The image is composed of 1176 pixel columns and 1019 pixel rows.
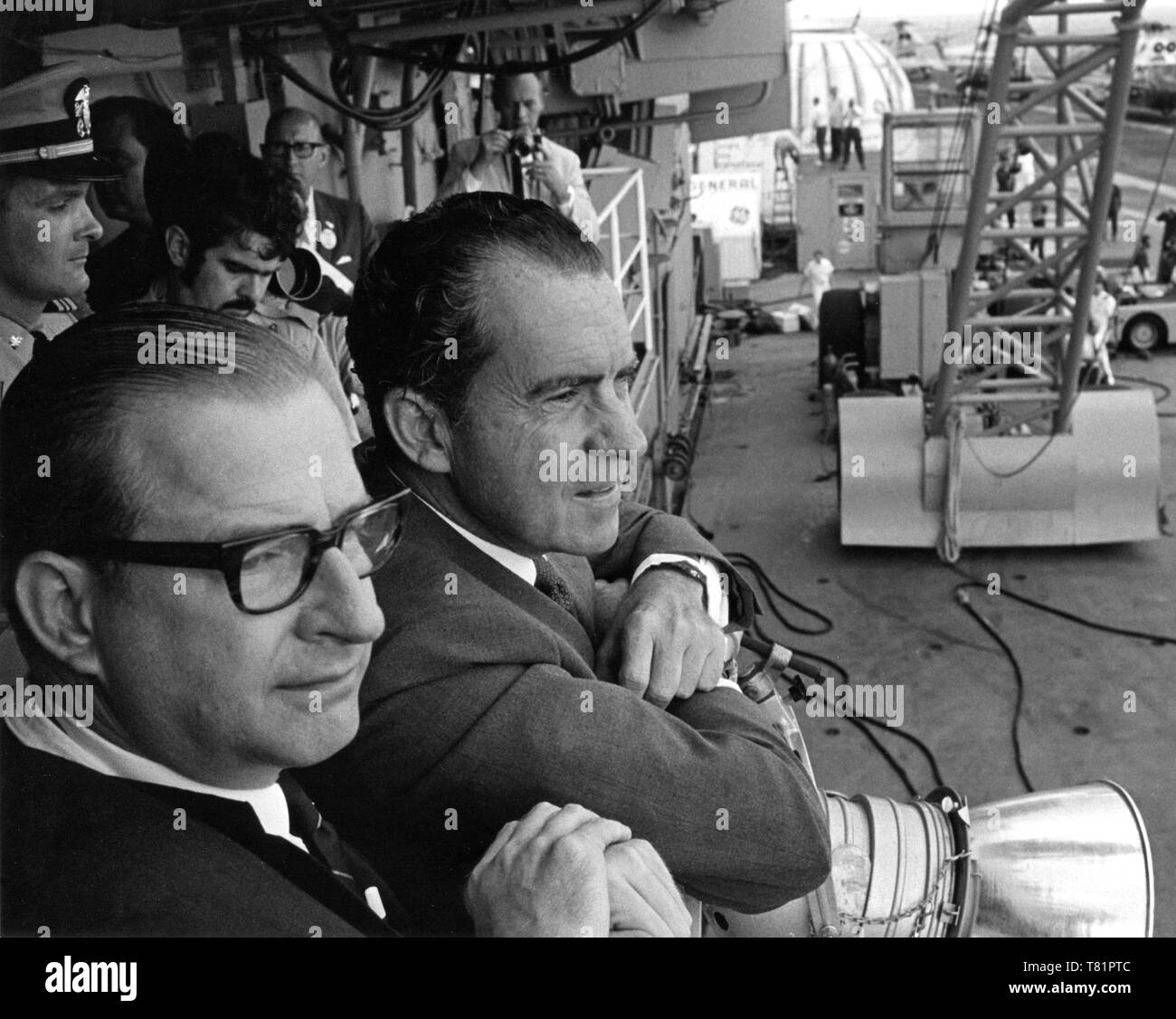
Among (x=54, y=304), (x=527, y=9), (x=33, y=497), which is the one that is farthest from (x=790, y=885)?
(x=527, y=9)

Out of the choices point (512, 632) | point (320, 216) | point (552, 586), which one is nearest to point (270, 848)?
point (512, 632)

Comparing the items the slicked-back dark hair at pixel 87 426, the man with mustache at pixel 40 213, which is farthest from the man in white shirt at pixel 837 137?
the slicked-back dark hair at pixel 87 426

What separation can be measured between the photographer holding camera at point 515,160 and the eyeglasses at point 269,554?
3.69 m

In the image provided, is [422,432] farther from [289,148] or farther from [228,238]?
[289,148]

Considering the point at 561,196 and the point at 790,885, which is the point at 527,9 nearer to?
the point at 561,196

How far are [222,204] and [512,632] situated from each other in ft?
4.90

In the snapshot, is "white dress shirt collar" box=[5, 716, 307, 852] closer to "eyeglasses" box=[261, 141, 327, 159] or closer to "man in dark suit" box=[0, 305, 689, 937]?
"man in dark suit" box=[0, 305, 689, 937]

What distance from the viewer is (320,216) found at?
4.52 meters

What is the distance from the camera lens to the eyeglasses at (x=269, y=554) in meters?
1.14

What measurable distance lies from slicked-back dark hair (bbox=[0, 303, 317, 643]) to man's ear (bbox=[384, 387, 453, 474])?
44 centimetres

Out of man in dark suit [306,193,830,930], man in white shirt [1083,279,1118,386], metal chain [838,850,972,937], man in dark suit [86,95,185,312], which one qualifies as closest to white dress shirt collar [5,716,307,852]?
man in dark suit [306,193,830,930]

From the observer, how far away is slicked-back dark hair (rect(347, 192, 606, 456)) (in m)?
1.58

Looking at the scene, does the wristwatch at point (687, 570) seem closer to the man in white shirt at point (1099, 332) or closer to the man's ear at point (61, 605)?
the man's ear at point (61, 605)
